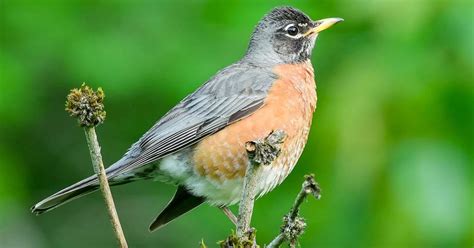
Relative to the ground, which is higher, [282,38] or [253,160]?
[282,38]

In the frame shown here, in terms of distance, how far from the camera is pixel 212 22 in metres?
6.46

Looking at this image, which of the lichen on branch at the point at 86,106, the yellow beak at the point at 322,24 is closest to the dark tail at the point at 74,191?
the lichen on branch at the point at 86,106

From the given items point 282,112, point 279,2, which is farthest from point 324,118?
point 279,2

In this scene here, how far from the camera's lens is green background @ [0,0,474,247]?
507 centimetres

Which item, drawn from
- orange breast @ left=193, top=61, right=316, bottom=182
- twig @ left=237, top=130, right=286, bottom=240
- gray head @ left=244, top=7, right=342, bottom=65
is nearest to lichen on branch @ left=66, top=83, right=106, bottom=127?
twig @ left=237, top=130, right=286, bottom=240

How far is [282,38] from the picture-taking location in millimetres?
6117

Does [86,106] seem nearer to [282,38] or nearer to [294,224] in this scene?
[294,224]

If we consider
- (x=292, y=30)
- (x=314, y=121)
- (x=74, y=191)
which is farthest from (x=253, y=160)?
(x=292, y=30)

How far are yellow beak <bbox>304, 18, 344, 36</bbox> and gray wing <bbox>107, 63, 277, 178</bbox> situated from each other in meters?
0.41

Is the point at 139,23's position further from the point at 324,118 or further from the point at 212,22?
the point at 324,118

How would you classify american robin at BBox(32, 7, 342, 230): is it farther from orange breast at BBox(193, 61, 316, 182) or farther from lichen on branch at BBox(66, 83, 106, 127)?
lichen on branch at BBox(66, 83, 106, 127)

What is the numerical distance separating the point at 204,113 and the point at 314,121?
2.26ft

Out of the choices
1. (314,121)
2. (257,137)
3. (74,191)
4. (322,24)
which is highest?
(322,24)

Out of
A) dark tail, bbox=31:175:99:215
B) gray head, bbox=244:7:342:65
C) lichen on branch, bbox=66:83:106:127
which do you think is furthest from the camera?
gray head, bbox=244:7:342:65
